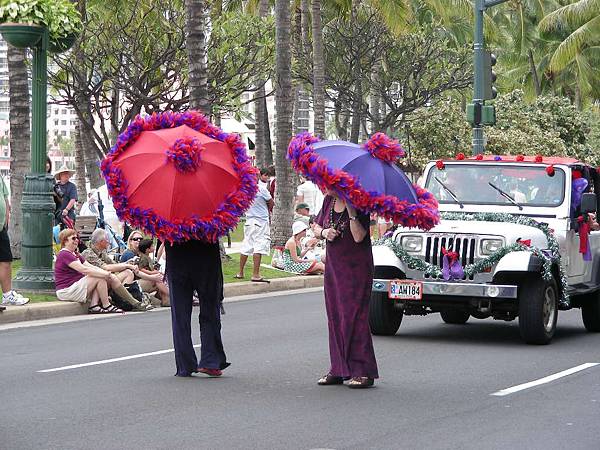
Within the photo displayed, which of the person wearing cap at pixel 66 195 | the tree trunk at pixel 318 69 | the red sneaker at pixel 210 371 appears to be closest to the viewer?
the red sneaker at pixel 210 371

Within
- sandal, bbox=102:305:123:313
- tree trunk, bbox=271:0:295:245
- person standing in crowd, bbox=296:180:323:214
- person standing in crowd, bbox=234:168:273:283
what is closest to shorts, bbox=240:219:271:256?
person standing in crowd, bbox=234:168:273:283

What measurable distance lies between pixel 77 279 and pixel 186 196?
272 inches

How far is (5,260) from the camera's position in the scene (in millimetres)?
15922

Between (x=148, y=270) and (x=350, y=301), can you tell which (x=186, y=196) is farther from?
(x=148, y=270)

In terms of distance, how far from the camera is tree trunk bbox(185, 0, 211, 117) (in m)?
22.0

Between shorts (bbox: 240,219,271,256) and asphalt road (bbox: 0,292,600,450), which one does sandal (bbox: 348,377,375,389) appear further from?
shorts (bbox: 240,219,271,256)

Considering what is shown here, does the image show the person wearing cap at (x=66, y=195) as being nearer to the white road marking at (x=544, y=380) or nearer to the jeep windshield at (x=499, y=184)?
the jeep windshield at (x=499, y=184)

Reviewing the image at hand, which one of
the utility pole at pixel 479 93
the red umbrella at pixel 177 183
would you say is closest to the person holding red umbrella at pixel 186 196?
the red umbrella at pixel 177 183

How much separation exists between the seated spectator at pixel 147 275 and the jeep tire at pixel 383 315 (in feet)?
15.3

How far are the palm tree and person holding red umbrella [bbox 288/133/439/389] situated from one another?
4289cm

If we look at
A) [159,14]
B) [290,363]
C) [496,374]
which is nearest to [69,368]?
[290,363]

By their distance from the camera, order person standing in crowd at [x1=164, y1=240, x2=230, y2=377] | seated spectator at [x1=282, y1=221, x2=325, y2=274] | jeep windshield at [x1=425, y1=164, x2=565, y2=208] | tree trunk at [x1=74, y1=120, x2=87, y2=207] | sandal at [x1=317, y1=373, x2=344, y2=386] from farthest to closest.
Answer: tree trunk at [x1=74, y1=120, x2=87, y2=207], seated spectator at [x1=282, y1=221, x2=325, y2=274], jeep windshield at [x1=425, y1=164, x2=565, y2=208], person standing in crowd at [x1=164, y1=240, x2=230, y2=377], sandal at [x1=317, y1=373, x2=344, y2=386]

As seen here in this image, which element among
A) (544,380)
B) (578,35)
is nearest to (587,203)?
(544,380)

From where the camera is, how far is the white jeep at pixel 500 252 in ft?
44.2
